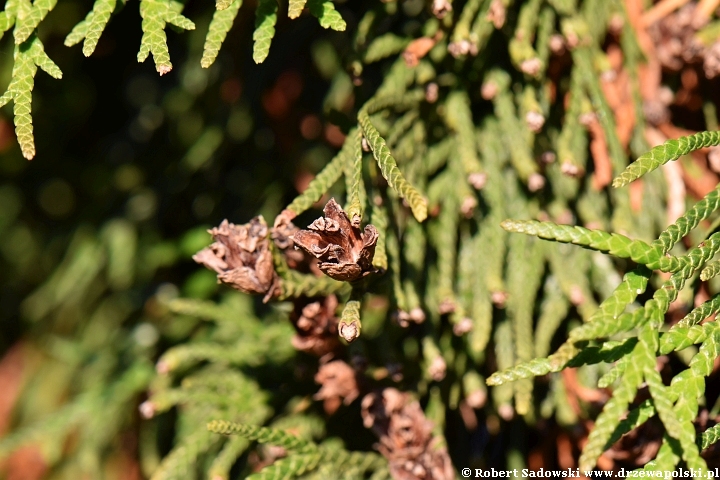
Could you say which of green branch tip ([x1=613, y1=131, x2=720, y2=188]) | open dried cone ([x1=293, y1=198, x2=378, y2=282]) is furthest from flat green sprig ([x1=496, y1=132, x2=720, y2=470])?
open dried cone ([x1=293, y1=198, x2=378, y2=282])

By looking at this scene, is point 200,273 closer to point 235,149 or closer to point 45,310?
point 235,149

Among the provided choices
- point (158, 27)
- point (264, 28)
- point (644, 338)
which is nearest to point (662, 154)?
point (644, 338)

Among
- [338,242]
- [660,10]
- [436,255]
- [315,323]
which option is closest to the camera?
[338,242]

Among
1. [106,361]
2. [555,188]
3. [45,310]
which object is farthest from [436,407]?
[45,310]

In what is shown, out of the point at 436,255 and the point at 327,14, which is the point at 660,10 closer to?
the point at 436,255

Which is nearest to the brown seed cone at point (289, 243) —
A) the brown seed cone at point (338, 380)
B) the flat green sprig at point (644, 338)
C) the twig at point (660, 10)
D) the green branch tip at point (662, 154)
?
the brown seed cone at point (338, 380)

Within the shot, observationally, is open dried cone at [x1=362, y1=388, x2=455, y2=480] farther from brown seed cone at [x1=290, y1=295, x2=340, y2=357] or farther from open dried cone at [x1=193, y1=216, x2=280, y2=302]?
open dried cone at [x1=193, y1=216, x2=280, y2=302]
